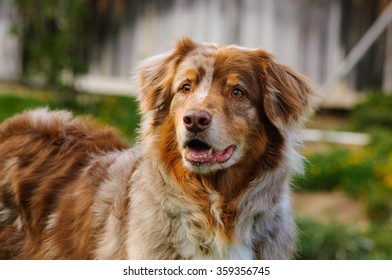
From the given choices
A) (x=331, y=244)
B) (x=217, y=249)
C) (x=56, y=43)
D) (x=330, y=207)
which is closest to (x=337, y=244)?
(x=331, y=244)

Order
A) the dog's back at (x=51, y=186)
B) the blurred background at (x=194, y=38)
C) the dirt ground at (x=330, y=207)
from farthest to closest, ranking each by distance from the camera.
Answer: the blurred background at (x=194, y=38)
the dirt ground at (x=330, y=207)
the dog's back at (x=51, y=186)

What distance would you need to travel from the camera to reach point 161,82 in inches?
213

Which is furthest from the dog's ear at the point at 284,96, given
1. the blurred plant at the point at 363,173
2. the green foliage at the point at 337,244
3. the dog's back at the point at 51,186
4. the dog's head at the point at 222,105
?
the blurred plant at the point at 363,173

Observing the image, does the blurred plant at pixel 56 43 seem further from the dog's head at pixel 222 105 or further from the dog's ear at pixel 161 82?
the dog's head at pixel 222 105

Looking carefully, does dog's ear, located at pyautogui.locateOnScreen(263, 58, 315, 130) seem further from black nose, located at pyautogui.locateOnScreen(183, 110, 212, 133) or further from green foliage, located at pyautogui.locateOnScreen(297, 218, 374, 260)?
green foliage, located at pyautogui.locateOnScreen(297, 218, 374, 260)

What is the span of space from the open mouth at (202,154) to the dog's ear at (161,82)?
42 centimetres

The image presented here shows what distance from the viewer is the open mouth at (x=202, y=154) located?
16.4 ft

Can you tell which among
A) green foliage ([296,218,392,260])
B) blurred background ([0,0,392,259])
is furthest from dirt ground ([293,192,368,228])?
blurred background ([0,0,392,259])

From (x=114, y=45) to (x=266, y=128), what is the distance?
11.9 m

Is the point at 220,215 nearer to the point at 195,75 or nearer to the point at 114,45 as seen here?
the point at 195,75

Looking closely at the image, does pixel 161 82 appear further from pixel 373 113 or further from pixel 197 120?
pixel 373 113

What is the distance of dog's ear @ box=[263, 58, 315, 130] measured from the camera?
525 cm

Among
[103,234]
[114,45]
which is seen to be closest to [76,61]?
[114,45]

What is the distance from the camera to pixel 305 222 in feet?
30.5
